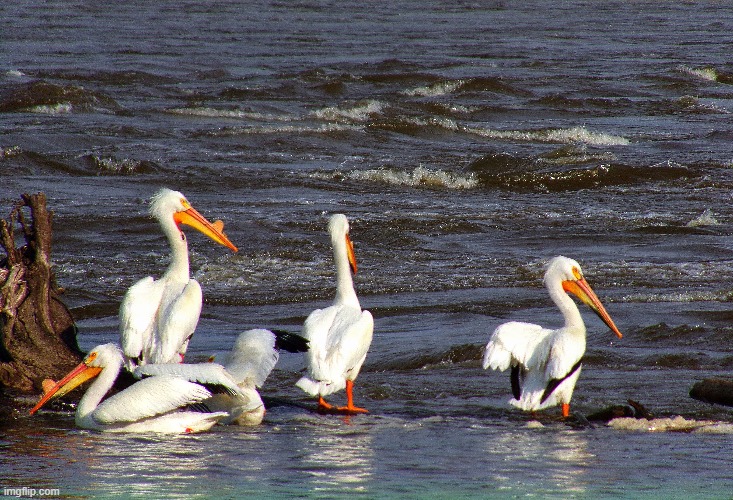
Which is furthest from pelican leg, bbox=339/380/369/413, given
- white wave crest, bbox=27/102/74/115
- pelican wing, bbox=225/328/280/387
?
white wave crest, bbox=27/102/74/115

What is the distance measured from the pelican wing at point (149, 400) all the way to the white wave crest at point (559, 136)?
13.4 metres

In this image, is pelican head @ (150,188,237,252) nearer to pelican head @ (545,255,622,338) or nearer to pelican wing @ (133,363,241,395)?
pelican wing @ (133,363,241,395)

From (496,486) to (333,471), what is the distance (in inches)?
26.1

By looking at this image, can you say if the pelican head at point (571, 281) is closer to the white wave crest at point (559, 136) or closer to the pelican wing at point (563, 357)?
the pelican wing at point (563, 357)

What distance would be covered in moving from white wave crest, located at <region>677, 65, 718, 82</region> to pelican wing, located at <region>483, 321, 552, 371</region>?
66.7ft

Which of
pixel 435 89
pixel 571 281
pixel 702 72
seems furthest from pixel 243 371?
pixel 702 72

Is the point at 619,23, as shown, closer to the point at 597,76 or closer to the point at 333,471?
the point at 597,76

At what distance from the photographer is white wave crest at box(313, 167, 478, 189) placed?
48.0 ft

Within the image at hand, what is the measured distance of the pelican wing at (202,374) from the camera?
5547 millimetres

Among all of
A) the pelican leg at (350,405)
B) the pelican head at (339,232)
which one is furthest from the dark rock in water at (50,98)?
the pelican leg at (350,405)

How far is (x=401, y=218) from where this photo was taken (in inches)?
480

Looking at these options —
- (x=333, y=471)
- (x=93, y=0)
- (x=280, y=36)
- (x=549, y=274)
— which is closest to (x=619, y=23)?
(x=280, y=36)

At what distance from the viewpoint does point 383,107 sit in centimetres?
2061

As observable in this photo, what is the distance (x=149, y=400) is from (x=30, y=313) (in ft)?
3.72
